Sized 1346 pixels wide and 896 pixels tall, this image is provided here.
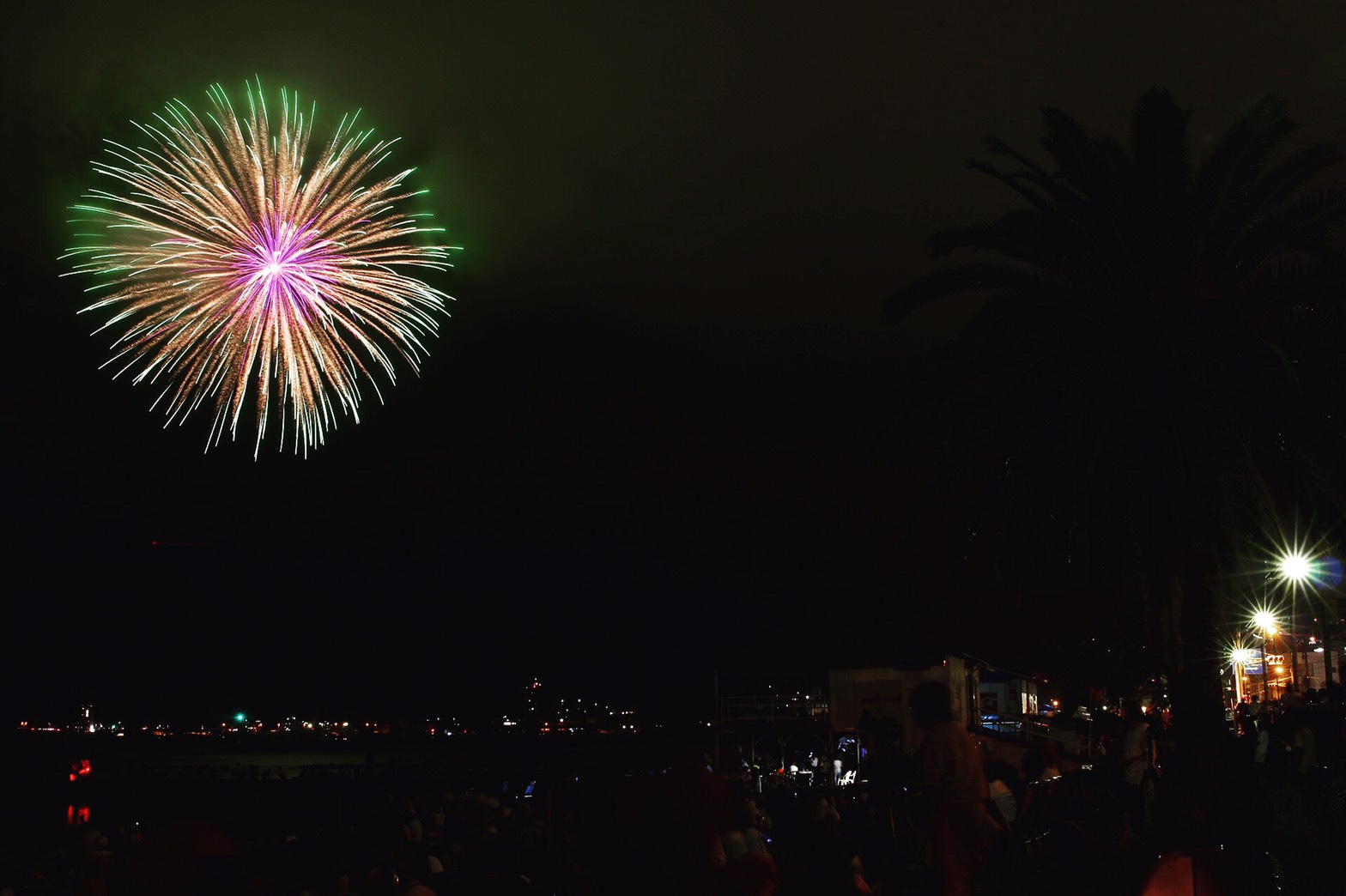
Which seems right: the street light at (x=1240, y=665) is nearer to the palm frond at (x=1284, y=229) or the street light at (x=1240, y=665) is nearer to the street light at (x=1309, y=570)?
the street light at (x=1309, y=570)

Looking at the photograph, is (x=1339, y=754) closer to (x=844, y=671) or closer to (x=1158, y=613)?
(x=1158, y=613)

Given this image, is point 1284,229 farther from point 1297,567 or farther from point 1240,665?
point 1240,665

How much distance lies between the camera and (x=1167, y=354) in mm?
14156

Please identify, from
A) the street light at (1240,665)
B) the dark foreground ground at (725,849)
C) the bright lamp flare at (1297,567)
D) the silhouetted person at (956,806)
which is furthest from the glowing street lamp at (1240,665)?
the silhouetted person at (956,806)

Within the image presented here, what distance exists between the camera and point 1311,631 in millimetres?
28016

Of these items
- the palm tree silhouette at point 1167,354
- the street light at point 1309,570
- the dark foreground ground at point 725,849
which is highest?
the palm tree silhouette at point 1167,354

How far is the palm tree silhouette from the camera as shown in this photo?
566 inches

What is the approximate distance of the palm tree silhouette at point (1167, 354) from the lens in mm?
14375

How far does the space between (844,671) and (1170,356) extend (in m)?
21.2

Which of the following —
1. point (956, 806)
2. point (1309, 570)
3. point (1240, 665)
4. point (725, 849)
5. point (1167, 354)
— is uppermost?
point (1167, 354)

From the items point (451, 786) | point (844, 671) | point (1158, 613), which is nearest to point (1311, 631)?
point (844, 671)

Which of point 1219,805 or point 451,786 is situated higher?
point 1219,805

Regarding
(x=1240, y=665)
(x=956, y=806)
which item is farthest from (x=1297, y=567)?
(x=1240, y=665)

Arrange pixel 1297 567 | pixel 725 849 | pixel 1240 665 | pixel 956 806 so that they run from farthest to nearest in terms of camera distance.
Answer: pixel 1240 665, pixel 1297 567, pixel 725 849, pixel 956 806
